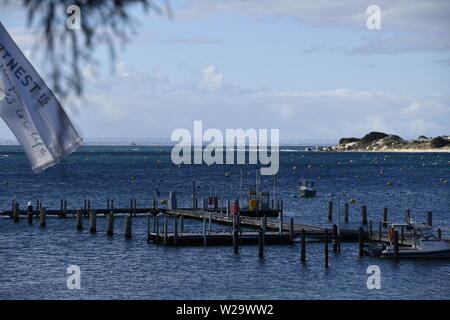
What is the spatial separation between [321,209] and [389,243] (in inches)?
1601

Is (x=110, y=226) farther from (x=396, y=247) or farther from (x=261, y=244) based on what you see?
(x=396, y=247)

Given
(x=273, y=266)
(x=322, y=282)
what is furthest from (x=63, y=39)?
(x=273, y=266)

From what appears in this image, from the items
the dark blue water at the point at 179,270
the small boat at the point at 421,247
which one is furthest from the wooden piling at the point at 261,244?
the small boat at the point at 421,247

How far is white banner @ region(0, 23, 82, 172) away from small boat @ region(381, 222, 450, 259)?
42518 millimetres

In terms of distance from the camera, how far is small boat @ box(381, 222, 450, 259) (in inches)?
1880

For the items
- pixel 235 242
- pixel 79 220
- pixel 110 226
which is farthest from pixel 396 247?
pixel 79 220

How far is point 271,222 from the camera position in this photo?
61.2m

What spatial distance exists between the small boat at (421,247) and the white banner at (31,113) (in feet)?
139

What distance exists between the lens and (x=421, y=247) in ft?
158

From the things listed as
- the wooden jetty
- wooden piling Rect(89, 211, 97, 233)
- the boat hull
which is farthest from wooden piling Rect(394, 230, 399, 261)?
the boat hull

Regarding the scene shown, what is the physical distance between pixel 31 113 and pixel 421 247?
43664mm

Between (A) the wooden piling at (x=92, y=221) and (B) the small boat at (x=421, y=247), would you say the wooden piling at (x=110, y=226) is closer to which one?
(A) the wooden piling at (x=92, y=221)

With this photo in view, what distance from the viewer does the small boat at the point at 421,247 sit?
47750 millimetres

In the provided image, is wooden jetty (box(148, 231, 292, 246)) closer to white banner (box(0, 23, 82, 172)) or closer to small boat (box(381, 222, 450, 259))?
small boat (box(381, 222, 450, 259))
